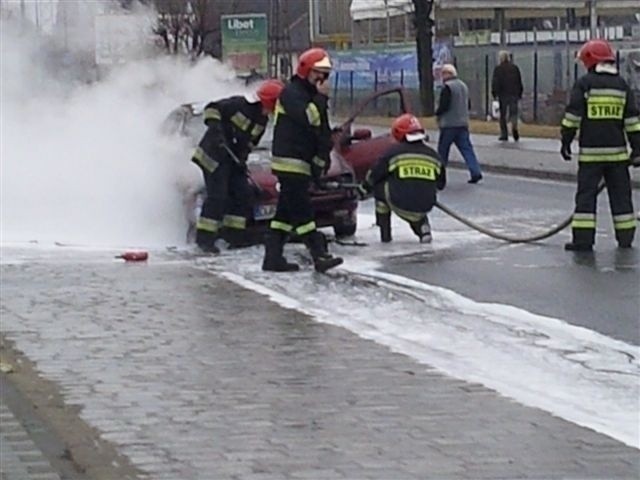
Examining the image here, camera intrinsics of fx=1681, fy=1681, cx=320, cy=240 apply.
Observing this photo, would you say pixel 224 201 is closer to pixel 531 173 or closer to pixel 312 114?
pixel 312 114

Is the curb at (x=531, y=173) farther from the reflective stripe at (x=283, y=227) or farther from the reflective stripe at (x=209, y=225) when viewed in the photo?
the reflective stripe at (x=283, y=227)

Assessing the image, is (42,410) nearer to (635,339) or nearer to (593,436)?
(593,436)

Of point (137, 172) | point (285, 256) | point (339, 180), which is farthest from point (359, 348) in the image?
point (137, 172)

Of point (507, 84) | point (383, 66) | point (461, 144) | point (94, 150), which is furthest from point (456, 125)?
point (383, 66)

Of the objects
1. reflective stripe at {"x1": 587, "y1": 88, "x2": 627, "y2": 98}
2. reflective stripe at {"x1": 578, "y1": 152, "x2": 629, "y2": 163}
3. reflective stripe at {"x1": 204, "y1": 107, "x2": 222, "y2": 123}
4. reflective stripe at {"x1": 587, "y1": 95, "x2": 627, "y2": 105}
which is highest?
reflective stripe at {"x1": 587, "y1": 88, "x2": 627, "y2": 98}

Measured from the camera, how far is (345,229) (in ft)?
55.7

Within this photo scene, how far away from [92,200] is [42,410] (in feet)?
40.7

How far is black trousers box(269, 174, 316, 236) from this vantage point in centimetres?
1380

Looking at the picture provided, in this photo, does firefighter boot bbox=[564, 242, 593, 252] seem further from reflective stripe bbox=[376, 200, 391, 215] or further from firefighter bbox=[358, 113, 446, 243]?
reflective stripe bbox=[376, 200, 391, 215]

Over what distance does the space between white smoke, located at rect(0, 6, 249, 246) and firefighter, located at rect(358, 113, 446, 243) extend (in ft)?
7.32

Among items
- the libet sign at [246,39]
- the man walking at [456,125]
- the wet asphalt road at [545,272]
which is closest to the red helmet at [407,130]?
the wet asphalt road at [545,272]

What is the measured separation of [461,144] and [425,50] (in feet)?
70.1

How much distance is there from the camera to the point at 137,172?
65.4 feet

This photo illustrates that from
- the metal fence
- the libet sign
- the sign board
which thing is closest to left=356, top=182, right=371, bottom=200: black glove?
the sign board
